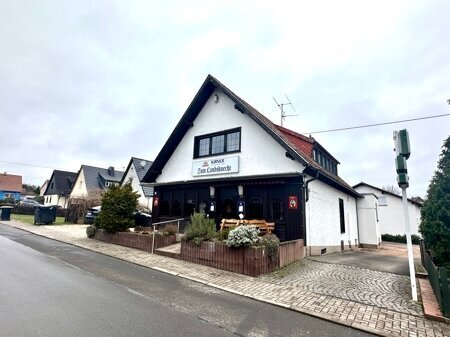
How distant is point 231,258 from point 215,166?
6.38 meters

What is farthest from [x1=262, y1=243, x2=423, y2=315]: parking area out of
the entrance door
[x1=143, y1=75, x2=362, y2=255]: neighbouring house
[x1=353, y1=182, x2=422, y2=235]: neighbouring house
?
[x1=353, y1=182, x2=422, y2=235]: neighbouring house

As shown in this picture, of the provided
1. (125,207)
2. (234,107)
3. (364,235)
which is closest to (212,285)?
(125,207)

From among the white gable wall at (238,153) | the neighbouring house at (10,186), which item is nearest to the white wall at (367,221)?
the white gable wall at (238,153)

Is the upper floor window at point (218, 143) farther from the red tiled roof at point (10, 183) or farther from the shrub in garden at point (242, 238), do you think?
the red tiled roof at point (10, 183)

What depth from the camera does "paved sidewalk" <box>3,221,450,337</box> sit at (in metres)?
4.91

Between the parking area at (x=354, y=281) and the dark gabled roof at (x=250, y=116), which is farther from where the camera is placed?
the dark gabled roof at (x=250, y=116)

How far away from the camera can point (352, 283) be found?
7453 mm

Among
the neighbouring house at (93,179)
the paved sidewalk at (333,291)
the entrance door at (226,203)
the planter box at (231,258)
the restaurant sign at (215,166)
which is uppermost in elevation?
the neighbouring house at (93,179)

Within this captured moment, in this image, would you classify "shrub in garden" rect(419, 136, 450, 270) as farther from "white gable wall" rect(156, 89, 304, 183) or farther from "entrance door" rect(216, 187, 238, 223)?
"entrance door" rect(216, 187, 238, 223)

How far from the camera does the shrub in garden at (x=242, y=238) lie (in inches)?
336

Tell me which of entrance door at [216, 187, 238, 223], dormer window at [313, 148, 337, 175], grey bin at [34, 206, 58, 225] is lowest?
grey bin at [34, 206, 58, 225]

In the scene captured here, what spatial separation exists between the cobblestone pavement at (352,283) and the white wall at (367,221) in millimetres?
11073

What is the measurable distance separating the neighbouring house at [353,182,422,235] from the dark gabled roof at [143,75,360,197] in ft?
27.3

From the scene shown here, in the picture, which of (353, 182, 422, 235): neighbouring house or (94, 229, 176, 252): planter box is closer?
(94, 229, 176, 252): planter box
